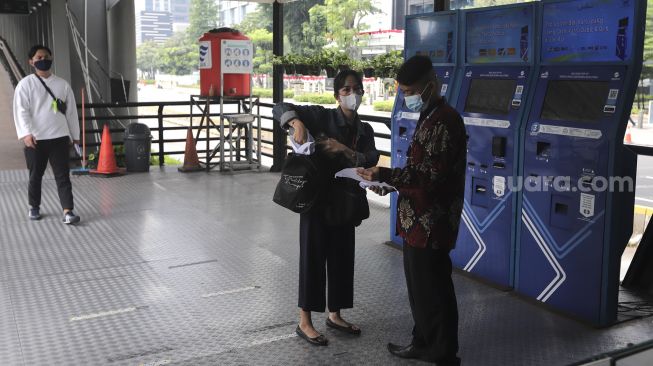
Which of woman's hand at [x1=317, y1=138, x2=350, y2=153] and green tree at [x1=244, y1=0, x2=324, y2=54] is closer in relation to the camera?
woman's hand at [x1=317, y1=138, x2=350, y2=153]

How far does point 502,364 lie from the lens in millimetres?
3373

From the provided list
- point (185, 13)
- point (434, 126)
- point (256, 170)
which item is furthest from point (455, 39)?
point (185, 13)

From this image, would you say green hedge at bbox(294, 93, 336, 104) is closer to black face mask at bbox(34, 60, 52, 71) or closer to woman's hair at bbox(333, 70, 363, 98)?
black face mask at bbox(34, 60, 52, 71)

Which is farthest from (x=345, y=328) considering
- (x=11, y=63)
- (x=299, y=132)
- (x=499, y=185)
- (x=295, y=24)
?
(x=11, y=63)

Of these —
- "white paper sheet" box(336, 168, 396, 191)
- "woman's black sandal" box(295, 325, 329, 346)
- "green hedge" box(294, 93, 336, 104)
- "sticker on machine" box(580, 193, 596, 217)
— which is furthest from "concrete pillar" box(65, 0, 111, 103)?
"sticker on machine" box(580, 193, 596, 217)

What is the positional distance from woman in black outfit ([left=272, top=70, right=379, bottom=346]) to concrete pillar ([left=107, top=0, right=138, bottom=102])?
11339 millimetres

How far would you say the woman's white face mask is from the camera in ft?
11.4

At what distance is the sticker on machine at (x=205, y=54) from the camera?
9523mm

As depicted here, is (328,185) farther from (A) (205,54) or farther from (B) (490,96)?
(A) (205,54)

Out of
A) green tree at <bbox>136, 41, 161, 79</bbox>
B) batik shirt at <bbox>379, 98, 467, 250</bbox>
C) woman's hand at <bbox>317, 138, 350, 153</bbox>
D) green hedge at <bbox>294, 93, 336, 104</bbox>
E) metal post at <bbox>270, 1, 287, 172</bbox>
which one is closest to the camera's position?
batik shirt at <bbox>379, 98, 467, 250</bbox>

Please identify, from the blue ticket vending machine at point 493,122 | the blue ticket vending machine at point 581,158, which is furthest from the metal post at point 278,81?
the blue ticket vending machine at point 581,158

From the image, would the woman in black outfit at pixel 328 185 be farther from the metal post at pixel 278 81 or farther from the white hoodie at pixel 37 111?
the metal post at pixel 278 81

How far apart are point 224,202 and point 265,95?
3403 mm

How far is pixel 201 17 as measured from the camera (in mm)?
12828
